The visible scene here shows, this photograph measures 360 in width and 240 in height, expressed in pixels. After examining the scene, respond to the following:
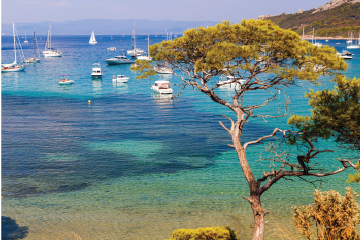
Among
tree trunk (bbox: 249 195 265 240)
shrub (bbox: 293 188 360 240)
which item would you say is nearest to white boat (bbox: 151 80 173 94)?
tree trunk (bbox: 249 195 265 240)

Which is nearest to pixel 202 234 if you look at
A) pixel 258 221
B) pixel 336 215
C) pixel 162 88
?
→ pixel 258 221

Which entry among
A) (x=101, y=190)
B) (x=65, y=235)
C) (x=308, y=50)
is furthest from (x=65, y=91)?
(x=308, y=50)

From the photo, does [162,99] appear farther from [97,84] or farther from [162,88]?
[97,84]

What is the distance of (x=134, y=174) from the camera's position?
2616 cm

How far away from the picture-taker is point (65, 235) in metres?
17.6

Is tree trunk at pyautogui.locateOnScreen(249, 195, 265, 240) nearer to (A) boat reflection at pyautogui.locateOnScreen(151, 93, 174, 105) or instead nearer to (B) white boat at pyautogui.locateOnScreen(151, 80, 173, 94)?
(A) boat reflection at pyautogui.locateOnScreen(151, 93, 174, 105)

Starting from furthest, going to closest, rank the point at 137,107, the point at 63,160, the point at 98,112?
the point at 137,107
the point at 98,112
the point at 63,160

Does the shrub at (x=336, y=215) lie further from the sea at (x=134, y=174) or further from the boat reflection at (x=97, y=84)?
the boat reflection at (x=97, y=84)

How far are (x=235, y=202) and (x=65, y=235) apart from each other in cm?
1019

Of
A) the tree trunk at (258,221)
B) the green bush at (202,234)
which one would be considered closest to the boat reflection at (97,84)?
the green bush at (202,234)

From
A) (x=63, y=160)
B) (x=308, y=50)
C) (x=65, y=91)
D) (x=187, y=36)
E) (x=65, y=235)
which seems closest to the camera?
(x=308, y=50)

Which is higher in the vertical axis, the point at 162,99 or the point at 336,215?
the point at 162,99

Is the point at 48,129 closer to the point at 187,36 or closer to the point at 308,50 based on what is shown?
the point at 187,36

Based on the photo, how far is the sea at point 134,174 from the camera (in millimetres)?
18766
